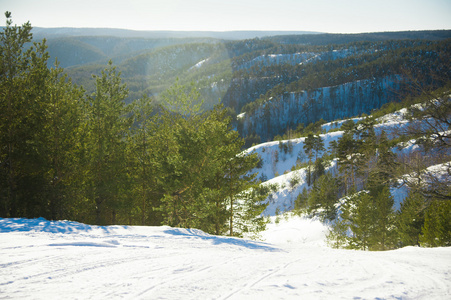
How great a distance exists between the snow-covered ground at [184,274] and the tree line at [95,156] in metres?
6.52

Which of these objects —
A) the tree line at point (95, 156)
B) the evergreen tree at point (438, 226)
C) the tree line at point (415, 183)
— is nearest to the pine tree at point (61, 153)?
the tree line at point (95, 156)

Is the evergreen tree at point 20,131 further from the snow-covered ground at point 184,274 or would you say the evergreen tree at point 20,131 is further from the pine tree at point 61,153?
the snow-covered ground at point 184,274

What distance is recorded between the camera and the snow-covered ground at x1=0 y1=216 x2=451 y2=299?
11.8ft

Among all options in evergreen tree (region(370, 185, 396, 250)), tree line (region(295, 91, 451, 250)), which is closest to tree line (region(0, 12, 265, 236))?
tree line (region(295, 91, 451, 250))

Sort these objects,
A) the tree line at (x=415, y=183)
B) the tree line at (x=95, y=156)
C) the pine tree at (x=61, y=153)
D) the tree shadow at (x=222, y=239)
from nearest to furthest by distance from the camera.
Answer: the tree shadow at (x=222, y=239) → the tree line at (x=415, y=183) → the tree line at (x=95, y=156) → the pine tree at (x=61, y=153)

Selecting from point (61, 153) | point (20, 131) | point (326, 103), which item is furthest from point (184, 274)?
point (326, 103)

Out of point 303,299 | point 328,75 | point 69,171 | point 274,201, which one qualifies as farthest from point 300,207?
point 328,75

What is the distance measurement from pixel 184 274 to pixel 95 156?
12.9 m

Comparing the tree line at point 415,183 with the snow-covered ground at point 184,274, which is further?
the tree line at point 415,183

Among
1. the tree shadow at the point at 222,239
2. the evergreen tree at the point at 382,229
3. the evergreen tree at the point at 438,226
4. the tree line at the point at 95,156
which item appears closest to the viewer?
the tree shadow at the point at 222,239

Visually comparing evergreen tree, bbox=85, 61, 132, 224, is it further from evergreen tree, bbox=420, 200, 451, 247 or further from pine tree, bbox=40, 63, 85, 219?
evergreen tree, bbox=420, 200, 451, 247

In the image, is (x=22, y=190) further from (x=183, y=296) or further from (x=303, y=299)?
(x=303, y=299)

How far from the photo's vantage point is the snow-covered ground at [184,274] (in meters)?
3.60

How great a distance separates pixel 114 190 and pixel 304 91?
18780cm
